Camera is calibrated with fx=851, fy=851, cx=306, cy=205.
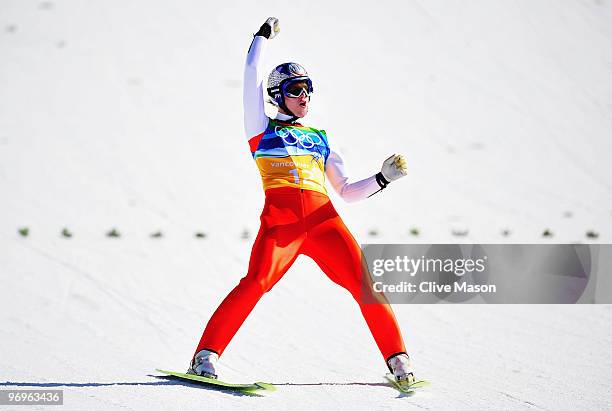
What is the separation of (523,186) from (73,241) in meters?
6.55

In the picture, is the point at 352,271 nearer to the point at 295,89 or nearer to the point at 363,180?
the point at 363,180

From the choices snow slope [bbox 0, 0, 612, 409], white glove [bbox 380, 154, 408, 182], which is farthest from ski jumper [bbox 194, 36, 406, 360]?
snow slope [bbox 0, 0, 612, 409]

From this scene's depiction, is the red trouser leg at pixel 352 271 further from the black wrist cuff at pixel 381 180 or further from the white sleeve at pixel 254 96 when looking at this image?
the white sleeve at pixel 254 96

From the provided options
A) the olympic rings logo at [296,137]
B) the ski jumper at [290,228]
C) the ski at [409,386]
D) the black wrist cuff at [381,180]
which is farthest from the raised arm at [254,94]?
the ski at [409,386]

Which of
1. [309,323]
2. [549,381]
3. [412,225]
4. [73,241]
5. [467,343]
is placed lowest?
[549,381]

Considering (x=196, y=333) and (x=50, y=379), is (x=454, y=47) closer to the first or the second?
(x=196, y=333)

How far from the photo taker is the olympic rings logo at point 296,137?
15.6ft

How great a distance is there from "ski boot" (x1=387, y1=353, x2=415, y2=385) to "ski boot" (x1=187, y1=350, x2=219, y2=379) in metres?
0.94

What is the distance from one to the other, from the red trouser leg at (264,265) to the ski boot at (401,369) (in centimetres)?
76

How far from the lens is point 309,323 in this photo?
20.8 ft

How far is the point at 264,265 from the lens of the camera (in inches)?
177

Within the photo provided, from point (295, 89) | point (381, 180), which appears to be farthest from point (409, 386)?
point (295, 89)

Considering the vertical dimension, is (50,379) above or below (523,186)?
below

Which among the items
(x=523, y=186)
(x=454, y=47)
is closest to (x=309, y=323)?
(x=523, y=186)
